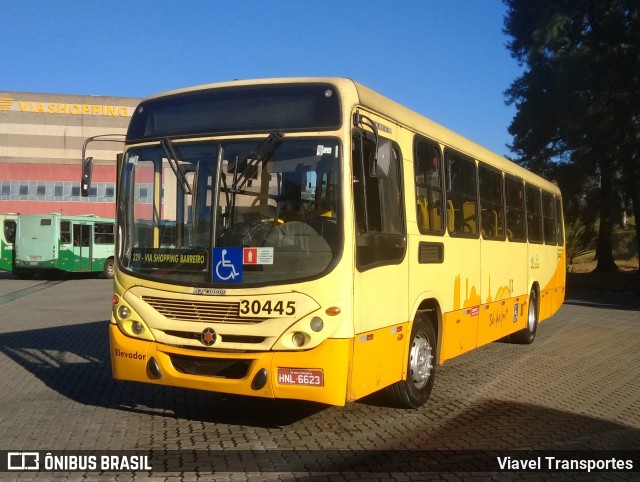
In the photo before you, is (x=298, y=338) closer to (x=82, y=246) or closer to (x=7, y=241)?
(x=82, y=246)

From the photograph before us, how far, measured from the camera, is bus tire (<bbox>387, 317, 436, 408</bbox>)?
7.61m

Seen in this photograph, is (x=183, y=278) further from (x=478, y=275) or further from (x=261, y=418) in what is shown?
(x=478, y=275)

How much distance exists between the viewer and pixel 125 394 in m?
8.59

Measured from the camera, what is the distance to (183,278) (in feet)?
21.9

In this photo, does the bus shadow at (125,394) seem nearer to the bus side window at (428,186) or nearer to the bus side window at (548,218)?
the bus side window at (428,186)

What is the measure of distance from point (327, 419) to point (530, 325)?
23.0ft

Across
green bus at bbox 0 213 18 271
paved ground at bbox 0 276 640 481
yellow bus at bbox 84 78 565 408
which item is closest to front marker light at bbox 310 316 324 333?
yellow bus at bbox 84 78 565 408

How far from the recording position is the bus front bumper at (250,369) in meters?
6.17

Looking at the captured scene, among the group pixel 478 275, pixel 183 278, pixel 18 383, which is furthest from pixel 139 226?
pixel 478 275

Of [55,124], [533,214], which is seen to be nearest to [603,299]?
[533,214]

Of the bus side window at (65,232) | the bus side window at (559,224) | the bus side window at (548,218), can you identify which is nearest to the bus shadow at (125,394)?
the bus side window at (548,218)

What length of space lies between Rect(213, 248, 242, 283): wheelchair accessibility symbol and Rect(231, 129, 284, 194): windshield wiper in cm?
53

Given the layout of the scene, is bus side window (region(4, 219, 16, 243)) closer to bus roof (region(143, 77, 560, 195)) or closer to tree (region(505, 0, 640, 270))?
tree (region(505, 0, 640, 270))

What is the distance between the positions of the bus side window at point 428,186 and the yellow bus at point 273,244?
0.06 meters
